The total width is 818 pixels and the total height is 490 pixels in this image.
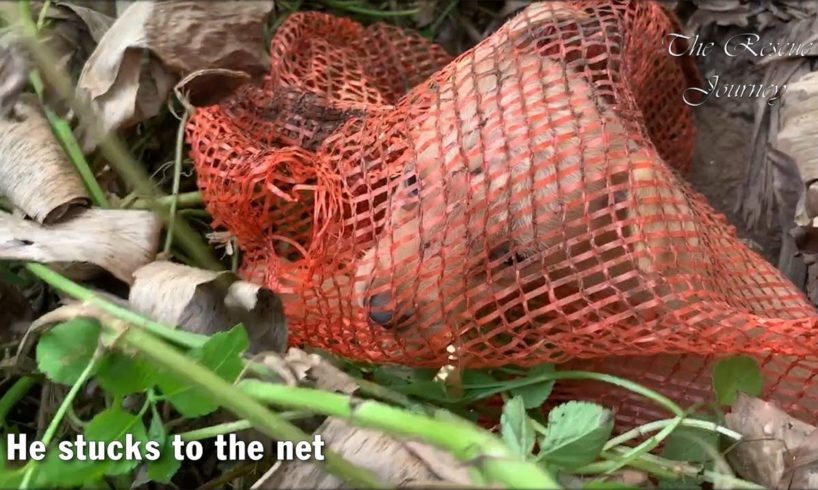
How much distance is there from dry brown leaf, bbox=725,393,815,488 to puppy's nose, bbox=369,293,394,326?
1.08 ft

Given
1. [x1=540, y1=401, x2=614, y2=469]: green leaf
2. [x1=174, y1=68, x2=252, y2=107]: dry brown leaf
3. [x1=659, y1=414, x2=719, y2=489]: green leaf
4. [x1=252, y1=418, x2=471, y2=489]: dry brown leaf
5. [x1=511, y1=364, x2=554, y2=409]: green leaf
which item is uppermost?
[x1=174, y1=68, x2=252, y2=107]: dry brown leaf

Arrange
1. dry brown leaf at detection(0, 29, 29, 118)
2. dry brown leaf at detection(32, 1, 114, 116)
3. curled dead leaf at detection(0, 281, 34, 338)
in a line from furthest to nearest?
dry brown leaf at detection(32, 1, 114, 116) → dry brown leaf at detection(0, 29, 29, 118) → curled dead leaf at detection(0, 281, 34, 338)

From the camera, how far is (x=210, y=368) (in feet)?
2.23

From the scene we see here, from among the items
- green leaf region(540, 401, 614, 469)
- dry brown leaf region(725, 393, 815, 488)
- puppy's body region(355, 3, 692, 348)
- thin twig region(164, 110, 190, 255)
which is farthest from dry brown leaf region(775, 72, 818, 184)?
thin twig region(164, 110, 190, 255)

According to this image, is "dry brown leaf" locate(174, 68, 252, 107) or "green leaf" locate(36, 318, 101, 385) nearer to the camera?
"green leaf" locate(36, 318, 101, 385)

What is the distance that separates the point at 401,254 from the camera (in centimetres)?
87

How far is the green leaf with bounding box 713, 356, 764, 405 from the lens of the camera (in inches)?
31.4

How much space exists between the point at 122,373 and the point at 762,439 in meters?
0.54

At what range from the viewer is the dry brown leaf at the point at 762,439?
738 mm

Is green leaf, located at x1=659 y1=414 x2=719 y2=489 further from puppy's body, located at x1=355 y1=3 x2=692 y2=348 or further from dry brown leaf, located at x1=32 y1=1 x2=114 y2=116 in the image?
dry brown leaf, located at x1=32 y1=1 x2=114 y2=116

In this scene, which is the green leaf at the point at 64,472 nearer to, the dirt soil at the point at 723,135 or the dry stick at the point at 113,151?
the dry stick at the point at 113,151

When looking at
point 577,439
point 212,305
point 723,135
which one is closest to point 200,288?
point 212,305

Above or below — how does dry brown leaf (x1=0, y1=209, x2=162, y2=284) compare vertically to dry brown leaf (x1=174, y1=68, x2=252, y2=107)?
below

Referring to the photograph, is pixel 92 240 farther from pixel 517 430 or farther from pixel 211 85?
pixel 517 430
